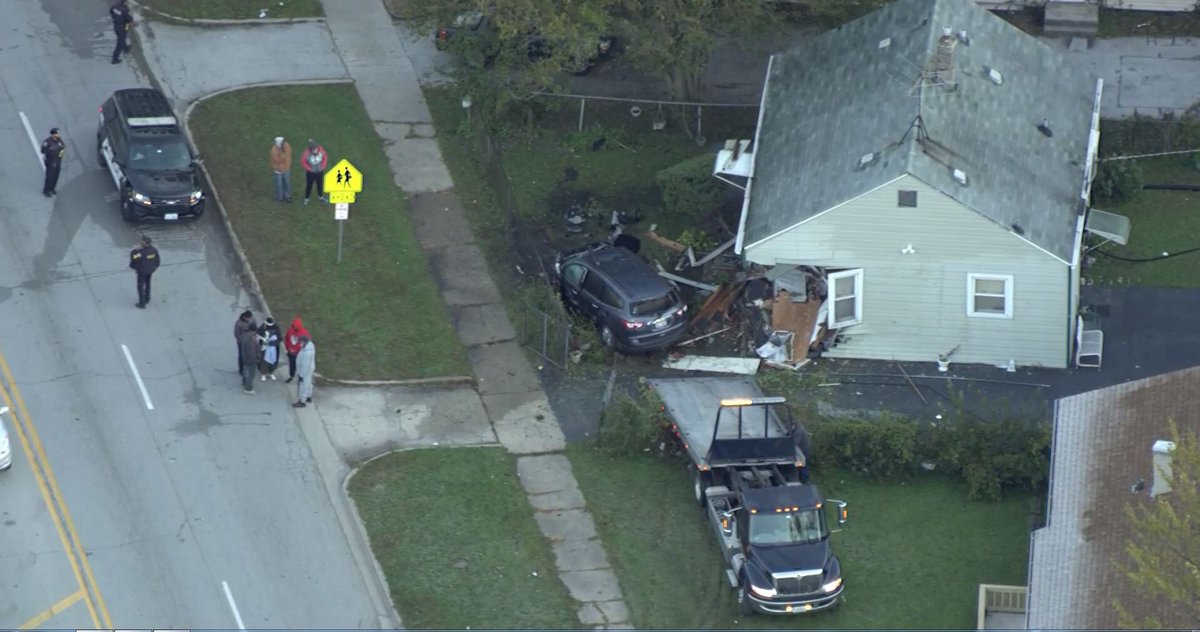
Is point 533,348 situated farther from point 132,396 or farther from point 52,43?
point 52,43

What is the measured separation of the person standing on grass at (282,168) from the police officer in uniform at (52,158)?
4.34 meters

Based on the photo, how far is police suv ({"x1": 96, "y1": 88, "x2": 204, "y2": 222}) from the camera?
43.5 m

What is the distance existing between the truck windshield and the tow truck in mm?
16

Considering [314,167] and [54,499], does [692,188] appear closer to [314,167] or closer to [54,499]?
[314,167]

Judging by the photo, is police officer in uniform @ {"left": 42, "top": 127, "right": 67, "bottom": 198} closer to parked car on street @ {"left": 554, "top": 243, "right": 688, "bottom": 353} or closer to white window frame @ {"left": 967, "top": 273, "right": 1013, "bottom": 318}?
parked car on street @ {"left": 554, "top": 243, "right": 688, "bottom": 353}

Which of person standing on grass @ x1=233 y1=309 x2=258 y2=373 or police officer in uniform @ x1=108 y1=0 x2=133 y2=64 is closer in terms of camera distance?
person standing on grass @ x1=233 y1=309 x2=258 y2=373

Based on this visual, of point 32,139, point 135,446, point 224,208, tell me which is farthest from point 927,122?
point 32,139

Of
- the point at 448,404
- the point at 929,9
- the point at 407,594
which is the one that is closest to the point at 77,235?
the point at 448,404

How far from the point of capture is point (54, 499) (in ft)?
120

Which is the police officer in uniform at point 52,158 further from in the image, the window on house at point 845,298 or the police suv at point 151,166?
the window on house at point 845,298

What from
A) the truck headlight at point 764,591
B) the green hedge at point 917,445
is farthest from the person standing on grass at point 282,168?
the truck headlight at point 764,591

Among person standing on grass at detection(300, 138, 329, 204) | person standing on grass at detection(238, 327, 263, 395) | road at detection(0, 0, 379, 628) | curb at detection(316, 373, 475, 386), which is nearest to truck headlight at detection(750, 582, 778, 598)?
road at detection(0, 0, 379, 628)

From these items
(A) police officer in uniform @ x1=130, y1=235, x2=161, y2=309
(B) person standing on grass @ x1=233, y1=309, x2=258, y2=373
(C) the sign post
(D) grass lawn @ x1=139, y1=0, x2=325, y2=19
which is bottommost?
(B) person standing on grass @ x1=233, y1=309, x2=258, y2=373

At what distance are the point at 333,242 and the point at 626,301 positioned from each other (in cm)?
694
